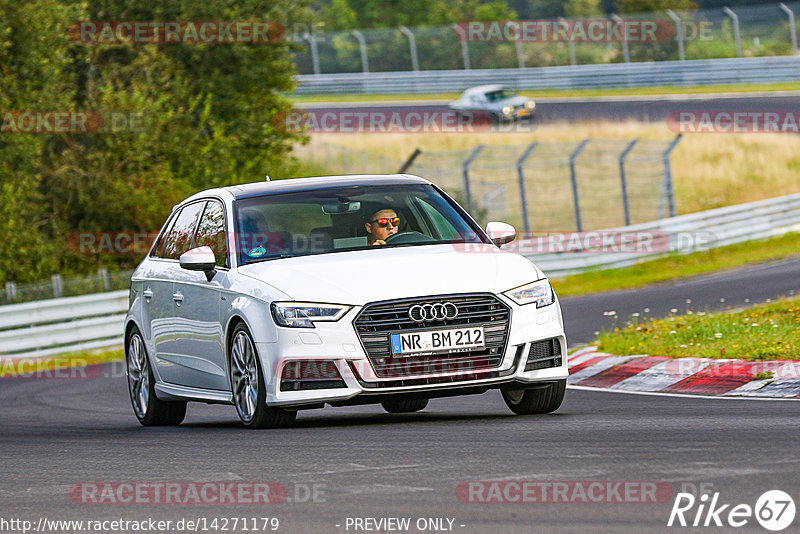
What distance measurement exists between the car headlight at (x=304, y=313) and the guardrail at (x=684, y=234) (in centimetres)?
1846

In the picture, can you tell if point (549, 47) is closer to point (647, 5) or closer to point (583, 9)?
point (647, 5)

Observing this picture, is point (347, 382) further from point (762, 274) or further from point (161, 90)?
point (161, 90)

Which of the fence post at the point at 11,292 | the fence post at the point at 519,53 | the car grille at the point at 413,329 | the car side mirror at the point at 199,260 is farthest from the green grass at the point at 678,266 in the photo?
the fence post at the point at 519,53

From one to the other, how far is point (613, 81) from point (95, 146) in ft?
87.0

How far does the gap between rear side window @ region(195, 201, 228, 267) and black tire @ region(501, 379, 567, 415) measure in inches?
85.6

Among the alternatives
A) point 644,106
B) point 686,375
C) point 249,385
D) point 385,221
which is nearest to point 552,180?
point 644,106

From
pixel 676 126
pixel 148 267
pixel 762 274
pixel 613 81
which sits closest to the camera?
pixel 148 267

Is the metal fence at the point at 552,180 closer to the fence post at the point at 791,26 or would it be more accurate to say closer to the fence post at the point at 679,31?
the fence post at the point at 791,26

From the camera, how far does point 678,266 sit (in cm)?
2730

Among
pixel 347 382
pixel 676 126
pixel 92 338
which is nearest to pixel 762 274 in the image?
pixel 92 338

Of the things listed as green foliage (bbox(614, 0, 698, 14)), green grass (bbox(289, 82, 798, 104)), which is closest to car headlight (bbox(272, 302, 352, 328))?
green grass (bbox(289, 82, 798, 104))

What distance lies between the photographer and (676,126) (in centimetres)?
4259

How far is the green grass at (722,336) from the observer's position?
11.5 metres

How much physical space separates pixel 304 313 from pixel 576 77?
45427mm
